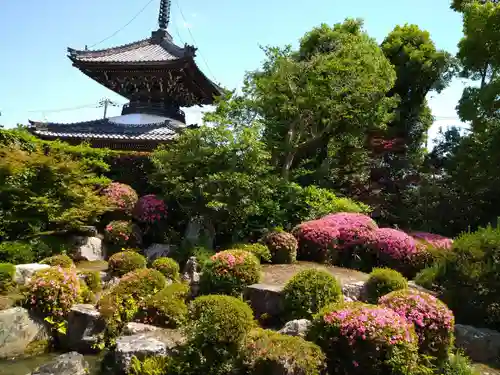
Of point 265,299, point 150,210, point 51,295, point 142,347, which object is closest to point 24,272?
point 51,295

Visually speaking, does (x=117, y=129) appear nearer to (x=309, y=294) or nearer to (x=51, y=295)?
(x=51, y=295)

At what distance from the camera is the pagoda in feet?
53.4

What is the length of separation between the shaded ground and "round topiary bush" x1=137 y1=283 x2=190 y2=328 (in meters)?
2.17

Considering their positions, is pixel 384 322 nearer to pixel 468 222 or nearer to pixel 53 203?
pixel 53 203

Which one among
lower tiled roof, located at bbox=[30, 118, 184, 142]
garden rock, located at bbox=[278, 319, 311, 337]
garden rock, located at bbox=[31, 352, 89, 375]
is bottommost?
garden rock, located at bbox=[31, 352, 89, 375]

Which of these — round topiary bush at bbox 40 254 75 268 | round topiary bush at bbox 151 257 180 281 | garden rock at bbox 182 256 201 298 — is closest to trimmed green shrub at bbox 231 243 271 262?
garden rock at bbox 182 256 201 298

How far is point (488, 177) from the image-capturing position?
52.9 ft

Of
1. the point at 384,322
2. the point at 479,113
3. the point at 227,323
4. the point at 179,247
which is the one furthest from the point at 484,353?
the point at 479,113

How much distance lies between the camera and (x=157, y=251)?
40.3ft

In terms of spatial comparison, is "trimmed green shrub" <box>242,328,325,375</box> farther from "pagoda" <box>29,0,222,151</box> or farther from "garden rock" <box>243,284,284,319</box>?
"pagoda" <box>29,0,222,151</box>

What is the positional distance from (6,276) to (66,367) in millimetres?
3664

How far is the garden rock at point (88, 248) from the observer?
1209 centimetres

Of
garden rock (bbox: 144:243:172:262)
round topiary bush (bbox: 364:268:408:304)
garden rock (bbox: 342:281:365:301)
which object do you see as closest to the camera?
round topiary bush (bbox: 364:268:408:304)

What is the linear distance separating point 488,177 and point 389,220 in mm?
4188
